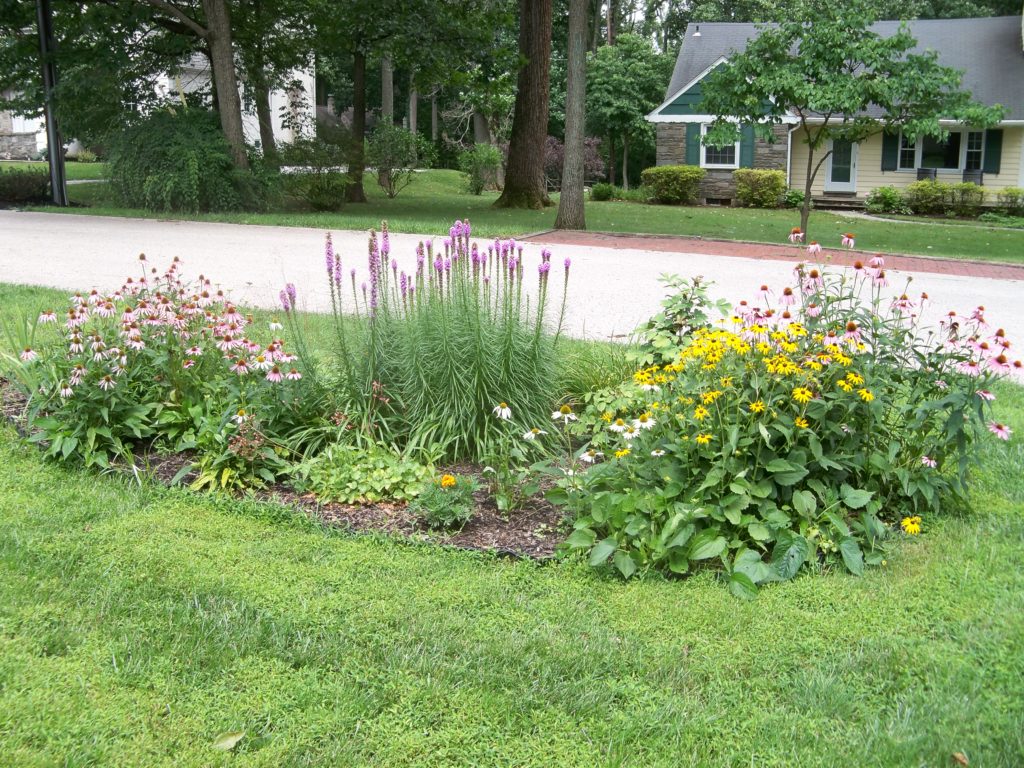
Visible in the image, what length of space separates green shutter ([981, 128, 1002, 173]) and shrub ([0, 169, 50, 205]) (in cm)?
2455

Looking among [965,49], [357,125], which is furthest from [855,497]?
[965,49]

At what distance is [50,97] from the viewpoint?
18.8 metres

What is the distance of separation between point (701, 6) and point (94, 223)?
1408 inches

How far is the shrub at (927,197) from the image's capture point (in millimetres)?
26906

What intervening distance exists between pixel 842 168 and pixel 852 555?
28016 mm

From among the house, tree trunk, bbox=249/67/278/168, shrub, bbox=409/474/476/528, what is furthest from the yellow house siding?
shrub, bbox=409/474/476/528

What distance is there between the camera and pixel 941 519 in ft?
13.0

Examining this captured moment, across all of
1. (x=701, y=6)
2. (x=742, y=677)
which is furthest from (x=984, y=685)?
(x=701, y=6)

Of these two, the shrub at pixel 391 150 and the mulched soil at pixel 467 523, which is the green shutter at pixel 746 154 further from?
the mulched soil at pixel 467 523

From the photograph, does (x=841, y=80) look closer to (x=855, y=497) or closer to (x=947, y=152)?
(x=855, y=497)

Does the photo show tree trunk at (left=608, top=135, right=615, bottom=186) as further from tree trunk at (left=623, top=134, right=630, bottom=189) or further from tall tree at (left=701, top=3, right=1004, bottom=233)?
tall tree at (left=701, top=3, right=1004, bottom=233)

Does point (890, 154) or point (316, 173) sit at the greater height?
point (890, 154)

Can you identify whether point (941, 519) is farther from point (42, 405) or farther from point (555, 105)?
point (555, 105)

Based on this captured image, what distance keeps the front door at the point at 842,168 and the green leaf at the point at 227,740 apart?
29139mm
